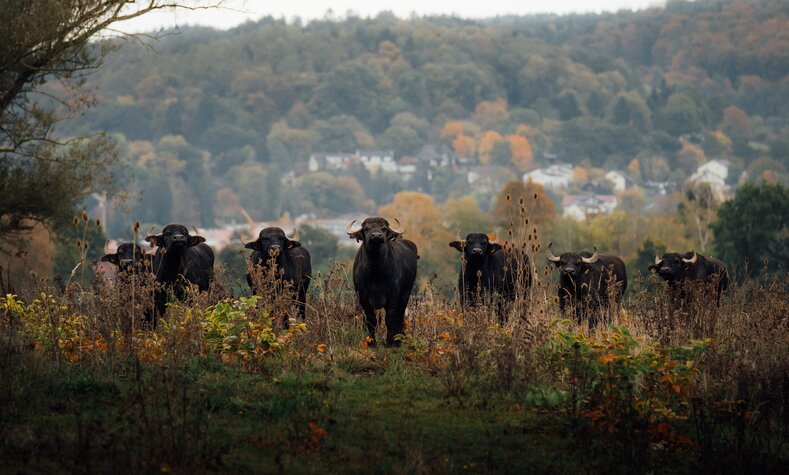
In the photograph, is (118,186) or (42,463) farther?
(118,186)

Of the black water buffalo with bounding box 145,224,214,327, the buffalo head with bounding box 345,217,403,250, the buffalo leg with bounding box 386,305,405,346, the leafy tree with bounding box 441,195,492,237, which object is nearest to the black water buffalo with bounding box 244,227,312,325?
the black water buffalo with bounding box 145,224,214,327

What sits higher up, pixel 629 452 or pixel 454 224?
pixel 629 452

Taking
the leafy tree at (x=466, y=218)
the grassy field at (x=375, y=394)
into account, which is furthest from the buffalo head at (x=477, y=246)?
the leafy tree at (x=466, y=218)

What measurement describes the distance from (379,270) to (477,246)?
3227mm

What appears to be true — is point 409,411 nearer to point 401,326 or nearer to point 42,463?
point 42,463

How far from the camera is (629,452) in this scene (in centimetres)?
1049

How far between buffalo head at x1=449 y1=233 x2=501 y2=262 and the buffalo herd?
0.06 feet

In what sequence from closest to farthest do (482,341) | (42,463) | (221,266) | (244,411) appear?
1. (42,463)
2. (244,411)
3. (482,341)
4. (221,266)

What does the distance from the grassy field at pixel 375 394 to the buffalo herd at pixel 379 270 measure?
117 centimetres

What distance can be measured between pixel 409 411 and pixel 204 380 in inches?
88.6

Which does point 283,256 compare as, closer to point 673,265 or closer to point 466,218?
point 673,265

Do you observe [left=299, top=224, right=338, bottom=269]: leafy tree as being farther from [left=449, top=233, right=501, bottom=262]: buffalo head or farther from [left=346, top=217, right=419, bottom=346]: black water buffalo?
[left=346, top=217, right=419, bottom=346]: black water buffalo

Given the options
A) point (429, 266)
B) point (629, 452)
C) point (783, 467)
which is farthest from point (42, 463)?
point (429, 266)

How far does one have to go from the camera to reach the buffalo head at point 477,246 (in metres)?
20.5
